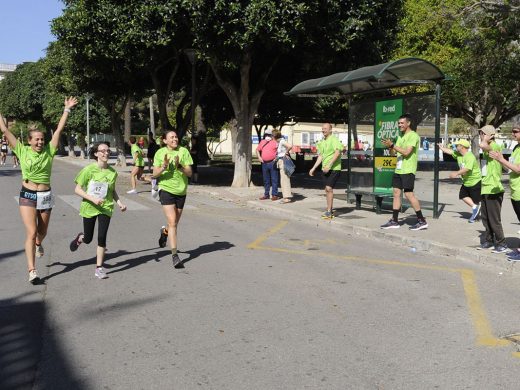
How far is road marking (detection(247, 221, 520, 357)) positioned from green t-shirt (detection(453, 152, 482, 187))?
3128mm

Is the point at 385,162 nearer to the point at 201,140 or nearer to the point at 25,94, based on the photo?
the point at 201,140

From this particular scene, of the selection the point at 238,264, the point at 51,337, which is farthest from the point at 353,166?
the point at 51,337

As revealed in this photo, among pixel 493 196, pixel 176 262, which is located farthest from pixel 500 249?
pixel 176 262

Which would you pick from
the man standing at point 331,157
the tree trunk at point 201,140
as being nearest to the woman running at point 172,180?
the man standing at point 331,157

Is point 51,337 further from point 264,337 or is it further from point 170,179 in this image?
point 170,179

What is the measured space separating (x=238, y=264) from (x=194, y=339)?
2809mm

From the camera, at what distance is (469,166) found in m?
9.88

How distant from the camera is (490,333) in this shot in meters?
4.79

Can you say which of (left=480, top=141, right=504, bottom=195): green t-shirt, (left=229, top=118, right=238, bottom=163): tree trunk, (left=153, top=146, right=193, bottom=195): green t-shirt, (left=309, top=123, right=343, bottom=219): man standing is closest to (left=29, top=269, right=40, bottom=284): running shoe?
(left=153, top=146, right=193, bottom=195): green t-shirt

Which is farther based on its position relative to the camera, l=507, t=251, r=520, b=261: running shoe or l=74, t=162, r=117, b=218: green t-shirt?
l=507, t=251, r=520, b=261: running shoe

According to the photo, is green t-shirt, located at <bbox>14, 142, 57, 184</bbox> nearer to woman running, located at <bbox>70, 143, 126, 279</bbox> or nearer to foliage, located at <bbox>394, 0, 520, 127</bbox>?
woman running, located at <bbox>70, 143, 126, 279</bbox>

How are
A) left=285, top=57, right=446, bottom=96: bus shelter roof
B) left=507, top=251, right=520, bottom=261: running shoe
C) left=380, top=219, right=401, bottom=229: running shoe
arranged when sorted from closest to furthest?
left=507, top=251, right=520, bottom=261: running shoe < left=380, top=219, right=401, bottom=229: running shoe < left=285, top=57, right=446, bottom=96: bus shelter roof

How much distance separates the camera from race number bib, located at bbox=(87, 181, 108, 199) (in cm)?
640

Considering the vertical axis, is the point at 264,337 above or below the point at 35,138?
below
